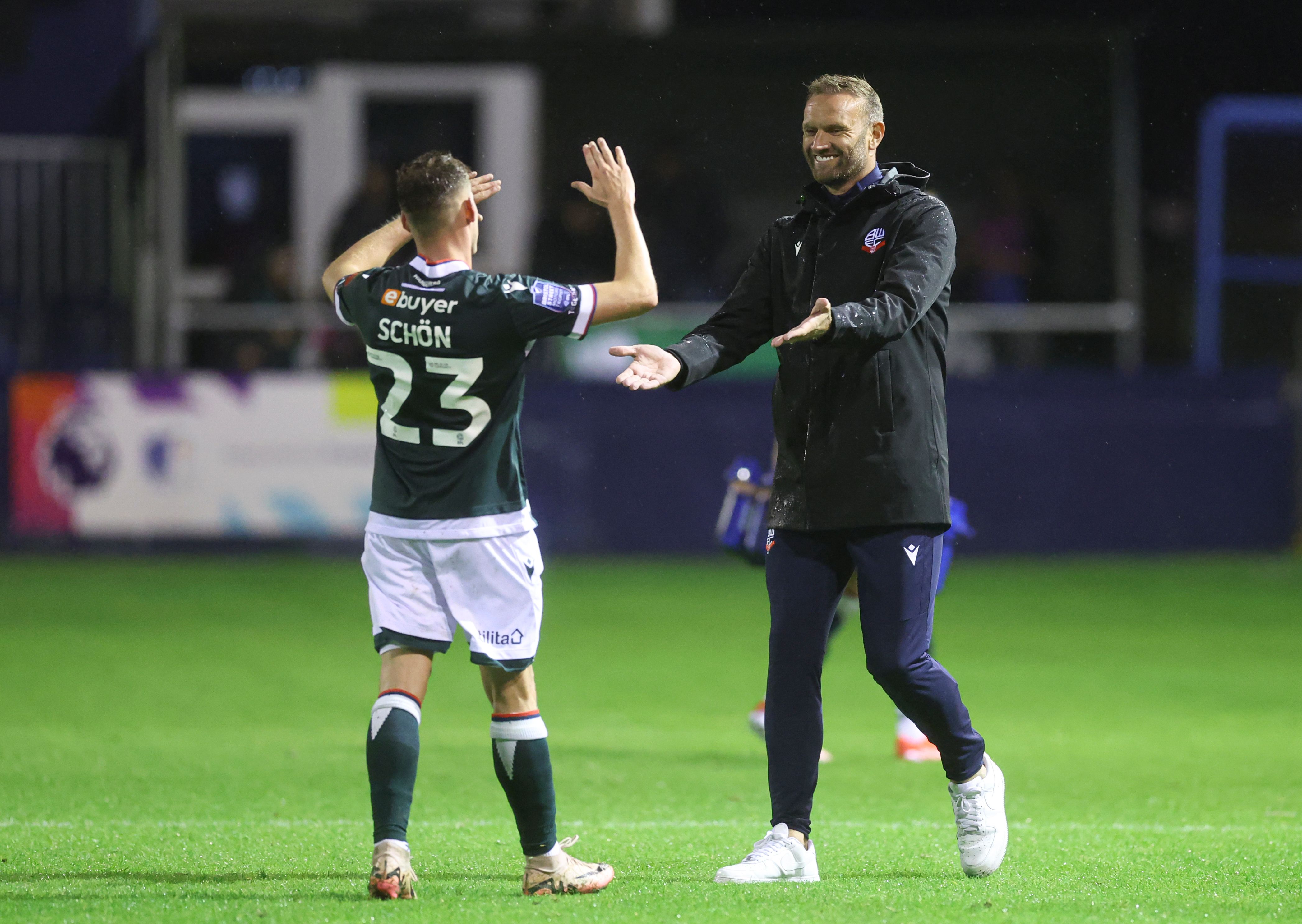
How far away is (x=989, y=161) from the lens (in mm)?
14531

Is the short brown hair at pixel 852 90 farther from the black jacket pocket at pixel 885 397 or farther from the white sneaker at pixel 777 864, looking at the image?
the white sneaker at pixel 777 864

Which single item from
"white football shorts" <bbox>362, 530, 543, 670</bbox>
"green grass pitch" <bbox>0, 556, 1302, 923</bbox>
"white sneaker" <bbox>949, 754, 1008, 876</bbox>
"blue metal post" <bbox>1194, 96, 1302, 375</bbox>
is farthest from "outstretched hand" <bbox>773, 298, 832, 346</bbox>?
"blue metal post" <bbox>1194, 96, 1302, 375</bbox>

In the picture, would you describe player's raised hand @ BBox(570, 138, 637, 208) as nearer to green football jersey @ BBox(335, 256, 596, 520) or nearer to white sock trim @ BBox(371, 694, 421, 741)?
green football jersey @ BBox(335, 256, 596, 520)

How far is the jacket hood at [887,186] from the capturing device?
481cm

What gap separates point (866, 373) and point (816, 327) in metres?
0.40

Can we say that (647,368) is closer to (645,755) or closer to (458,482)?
(458,482)

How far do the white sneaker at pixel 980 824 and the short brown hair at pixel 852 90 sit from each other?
178 cm

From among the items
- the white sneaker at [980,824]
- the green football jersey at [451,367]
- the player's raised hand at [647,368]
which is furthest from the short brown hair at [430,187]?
the white sneaker at [980,824]

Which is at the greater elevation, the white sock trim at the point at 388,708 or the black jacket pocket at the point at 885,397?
the black jacket pocket at the point at 885,397

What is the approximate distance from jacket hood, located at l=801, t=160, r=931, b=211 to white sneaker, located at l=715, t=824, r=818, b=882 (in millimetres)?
1704

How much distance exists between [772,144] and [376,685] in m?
5.65

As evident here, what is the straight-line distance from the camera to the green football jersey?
4500 mm

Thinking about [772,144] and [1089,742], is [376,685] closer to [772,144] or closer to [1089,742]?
[1089,742]

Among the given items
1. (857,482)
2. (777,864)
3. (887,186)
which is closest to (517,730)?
(777,864)
